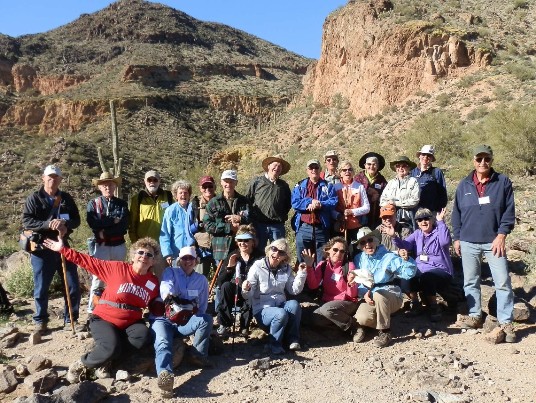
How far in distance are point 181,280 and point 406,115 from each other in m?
23.2

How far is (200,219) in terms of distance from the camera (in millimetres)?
5812

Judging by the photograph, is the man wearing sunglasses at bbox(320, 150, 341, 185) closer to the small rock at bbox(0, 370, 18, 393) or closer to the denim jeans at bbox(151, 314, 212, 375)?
the denim jeans at bbox(151, 314, 212, 375)

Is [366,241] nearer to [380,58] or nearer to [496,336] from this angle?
[496,336]

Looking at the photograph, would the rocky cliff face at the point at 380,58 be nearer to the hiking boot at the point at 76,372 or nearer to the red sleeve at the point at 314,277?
the red sleeve at the point at 314,277

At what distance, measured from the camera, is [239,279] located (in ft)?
17.4

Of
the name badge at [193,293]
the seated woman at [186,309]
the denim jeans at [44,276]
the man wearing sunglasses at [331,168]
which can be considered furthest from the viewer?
the man wearing sunglasses at [331,168]

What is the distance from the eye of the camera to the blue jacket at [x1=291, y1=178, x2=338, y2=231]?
19.8 feet

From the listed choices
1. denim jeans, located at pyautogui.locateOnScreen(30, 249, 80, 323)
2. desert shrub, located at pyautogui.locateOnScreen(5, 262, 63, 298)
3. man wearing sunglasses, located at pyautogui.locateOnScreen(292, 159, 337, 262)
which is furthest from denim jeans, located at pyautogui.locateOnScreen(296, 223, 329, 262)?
desert shrub, located at pyautogui.locateOnScreen(5, 262, 63, 298)

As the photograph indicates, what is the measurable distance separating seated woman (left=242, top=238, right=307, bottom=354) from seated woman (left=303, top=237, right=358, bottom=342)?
299mm

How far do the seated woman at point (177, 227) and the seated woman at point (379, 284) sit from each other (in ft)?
6.51

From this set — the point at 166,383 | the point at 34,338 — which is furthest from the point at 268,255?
the point at 34,338

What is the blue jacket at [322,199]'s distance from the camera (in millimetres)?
6031

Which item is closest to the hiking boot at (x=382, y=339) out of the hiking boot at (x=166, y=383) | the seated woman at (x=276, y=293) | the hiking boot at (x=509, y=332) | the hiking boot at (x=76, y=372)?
the seated woman at (x=276, y=293)

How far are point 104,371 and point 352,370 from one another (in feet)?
7.78
